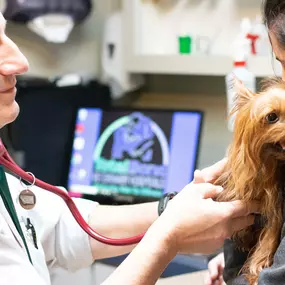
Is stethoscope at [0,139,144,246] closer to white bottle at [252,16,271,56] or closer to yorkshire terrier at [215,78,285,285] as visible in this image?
yorkshire terrier at [215,78,285,285]

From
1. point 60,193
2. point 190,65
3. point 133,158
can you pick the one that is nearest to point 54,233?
point 60,193

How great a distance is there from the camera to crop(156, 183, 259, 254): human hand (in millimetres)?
1128

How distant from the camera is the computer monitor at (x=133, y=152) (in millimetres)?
2377

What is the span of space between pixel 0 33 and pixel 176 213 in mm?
504

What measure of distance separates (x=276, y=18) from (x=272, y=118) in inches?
9.0

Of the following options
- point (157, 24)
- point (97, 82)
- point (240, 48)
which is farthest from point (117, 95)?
point (240, 48)

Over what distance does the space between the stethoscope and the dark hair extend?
51 cm

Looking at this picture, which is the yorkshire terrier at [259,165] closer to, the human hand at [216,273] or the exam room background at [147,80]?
the human hand at [216,273]

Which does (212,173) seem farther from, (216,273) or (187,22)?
(187,22)

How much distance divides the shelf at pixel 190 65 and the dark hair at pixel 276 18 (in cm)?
98

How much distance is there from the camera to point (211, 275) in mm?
1442

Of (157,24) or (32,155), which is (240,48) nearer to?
(157,24)

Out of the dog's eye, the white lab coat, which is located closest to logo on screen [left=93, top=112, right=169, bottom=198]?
the white lab coat

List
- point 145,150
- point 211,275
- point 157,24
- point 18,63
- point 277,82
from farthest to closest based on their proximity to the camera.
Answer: point 157,24
point 145,150
point 211,275
point 18,63
point 277,82
